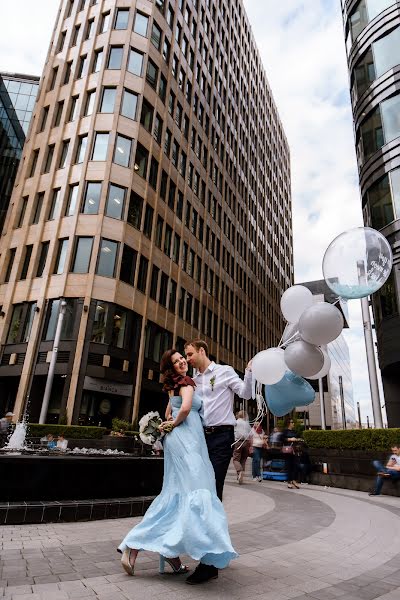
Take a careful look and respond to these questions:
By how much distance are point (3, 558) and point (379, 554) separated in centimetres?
424

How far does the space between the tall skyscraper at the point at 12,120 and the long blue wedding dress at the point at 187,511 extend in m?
44.2

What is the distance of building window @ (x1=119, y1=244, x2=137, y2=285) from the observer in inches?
994

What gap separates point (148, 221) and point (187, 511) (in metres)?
26.5

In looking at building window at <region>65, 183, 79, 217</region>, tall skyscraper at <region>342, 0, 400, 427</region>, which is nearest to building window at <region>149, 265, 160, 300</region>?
building window at <region>65, 183, 79, 217</region>

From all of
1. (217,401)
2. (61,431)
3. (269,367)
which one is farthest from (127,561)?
(61,431)

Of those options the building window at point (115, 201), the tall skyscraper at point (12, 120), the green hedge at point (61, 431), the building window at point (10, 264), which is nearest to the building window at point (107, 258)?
the building window at point (115, 201)

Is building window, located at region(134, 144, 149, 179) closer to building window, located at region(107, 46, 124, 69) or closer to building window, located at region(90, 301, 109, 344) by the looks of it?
building window, located at region(107, 46, 124, 69)

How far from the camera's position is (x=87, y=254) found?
24734 mm

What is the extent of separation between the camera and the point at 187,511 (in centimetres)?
333

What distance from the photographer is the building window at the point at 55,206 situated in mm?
26594

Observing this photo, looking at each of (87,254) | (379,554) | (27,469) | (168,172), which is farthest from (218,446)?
(168,172)

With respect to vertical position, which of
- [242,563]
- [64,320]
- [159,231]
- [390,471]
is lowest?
[242,563]

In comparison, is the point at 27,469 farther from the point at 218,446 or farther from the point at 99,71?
the point at 99,71

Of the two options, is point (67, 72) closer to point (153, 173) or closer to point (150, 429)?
point (153, 173)
